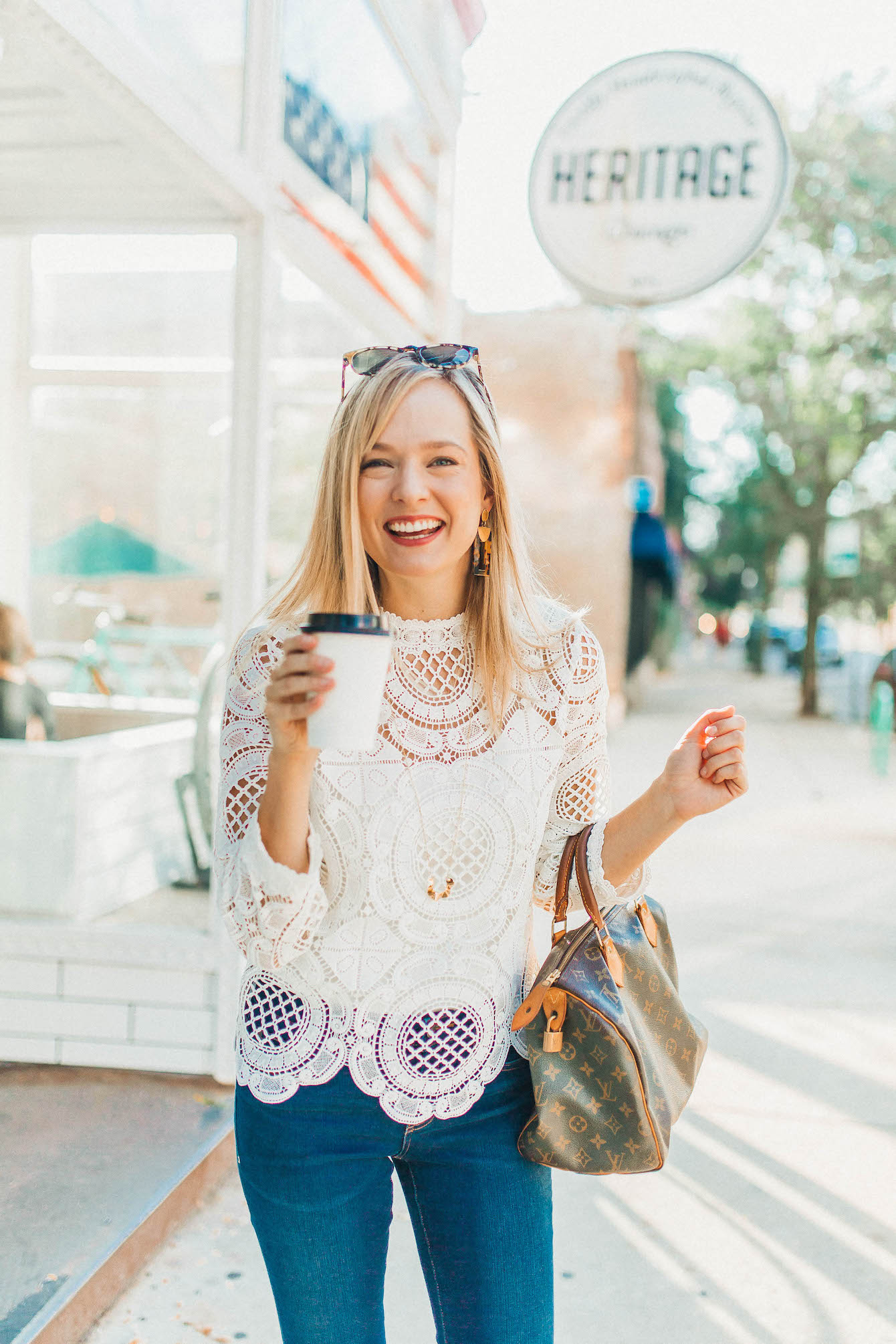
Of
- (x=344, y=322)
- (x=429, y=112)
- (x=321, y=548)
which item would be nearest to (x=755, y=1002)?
(x=344, y=322)

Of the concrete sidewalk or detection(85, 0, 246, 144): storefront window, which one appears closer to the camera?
the concrete sidewalk

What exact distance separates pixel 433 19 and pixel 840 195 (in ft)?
38.9

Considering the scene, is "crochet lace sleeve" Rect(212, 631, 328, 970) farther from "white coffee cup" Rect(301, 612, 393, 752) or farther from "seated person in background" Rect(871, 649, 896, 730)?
"seated person in background" Rect(871, 649, 896, 730)

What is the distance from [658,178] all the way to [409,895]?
131 inches

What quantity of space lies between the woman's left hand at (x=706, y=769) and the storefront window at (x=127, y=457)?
2.60 m

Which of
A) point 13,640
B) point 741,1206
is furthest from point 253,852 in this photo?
point 13,640

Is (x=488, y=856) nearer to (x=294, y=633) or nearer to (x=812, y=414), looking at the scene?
(x=294, y=633)

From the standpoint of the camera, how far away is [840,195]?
1512cm

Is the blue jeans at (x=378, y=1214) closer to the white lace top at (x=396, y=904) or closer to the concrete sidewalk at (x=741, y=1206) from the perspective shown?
the white lace top at (x=396, y=904)

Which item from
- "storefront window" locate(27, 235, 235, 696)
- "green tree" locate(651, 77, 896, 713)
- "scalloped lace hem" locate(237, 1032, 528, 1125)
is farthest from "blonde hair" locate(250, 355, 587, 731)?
"green tree" locate(651, 77, 896, 713)

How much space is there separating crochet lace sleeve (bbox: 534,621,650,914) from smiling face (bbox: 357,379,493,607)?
0.91 feet

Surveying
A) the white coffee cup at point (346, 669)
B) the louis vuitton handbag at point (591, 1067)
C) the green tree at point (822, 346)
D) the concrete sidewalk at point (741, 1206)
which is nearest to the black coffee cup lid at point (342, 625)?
the white coffee cup at point (346, 669)

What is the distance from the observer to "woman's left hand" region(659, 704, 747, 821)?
1608mm

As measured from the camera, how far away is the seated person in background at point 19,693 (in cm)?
392
